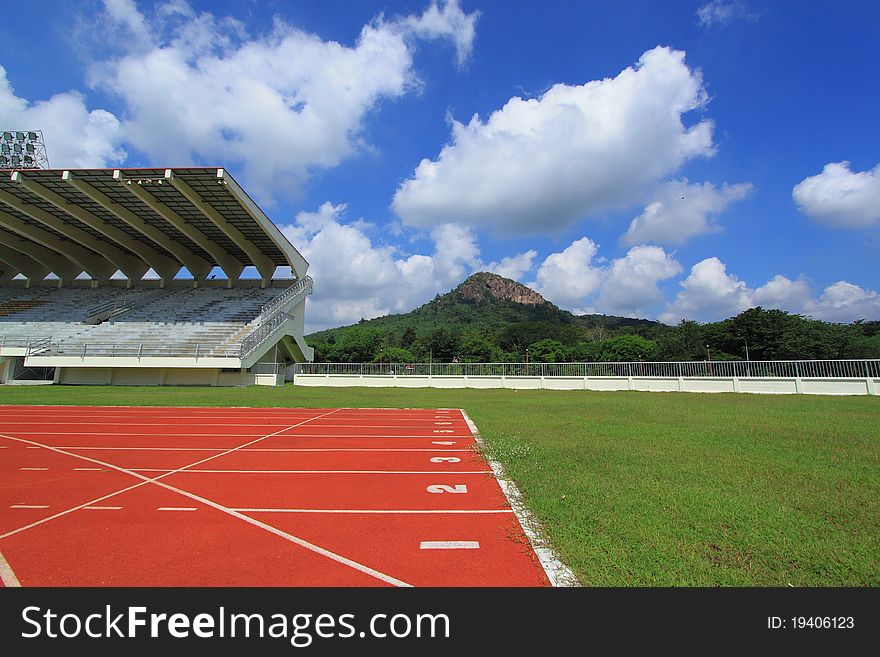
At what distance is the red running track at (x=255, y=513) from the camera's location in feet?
10.3

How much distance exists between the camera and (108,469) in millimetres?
6430

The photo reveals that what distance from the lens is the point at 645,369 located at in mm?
25844

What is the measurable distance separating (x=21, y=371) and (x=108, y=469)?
108ft

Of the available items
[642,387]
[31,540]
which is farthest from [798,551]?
[642,387]

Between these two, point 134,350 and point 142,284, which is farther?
point 142,284

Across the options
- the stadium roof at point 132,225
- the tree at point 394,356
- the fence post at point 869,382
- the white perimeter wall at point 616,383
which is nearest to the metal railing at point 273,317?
the stadium roof at point 132,225

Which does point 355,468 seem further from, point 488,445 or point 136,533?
point 136,533

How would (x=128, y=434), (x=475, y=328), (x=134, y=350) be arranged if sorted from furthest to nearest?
(x=475, y=328) < (x=134, y=350) < (x=128, y=434)

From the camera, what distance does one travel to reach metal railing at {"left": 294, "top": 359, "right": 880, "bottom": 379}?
837 inches

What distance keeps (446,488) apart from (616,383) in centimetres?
2341

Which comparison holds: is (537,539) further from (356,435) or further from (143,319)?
(143,319)

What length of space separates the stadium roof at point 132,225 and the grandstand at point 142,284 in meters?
0.10

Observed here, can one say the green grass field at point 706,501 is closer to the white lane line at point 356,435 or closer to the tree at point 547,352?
the white lane line at point 356,435

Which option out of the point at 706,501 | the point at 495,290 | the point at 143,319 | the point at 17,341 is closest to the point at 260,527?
the point at 706,501
